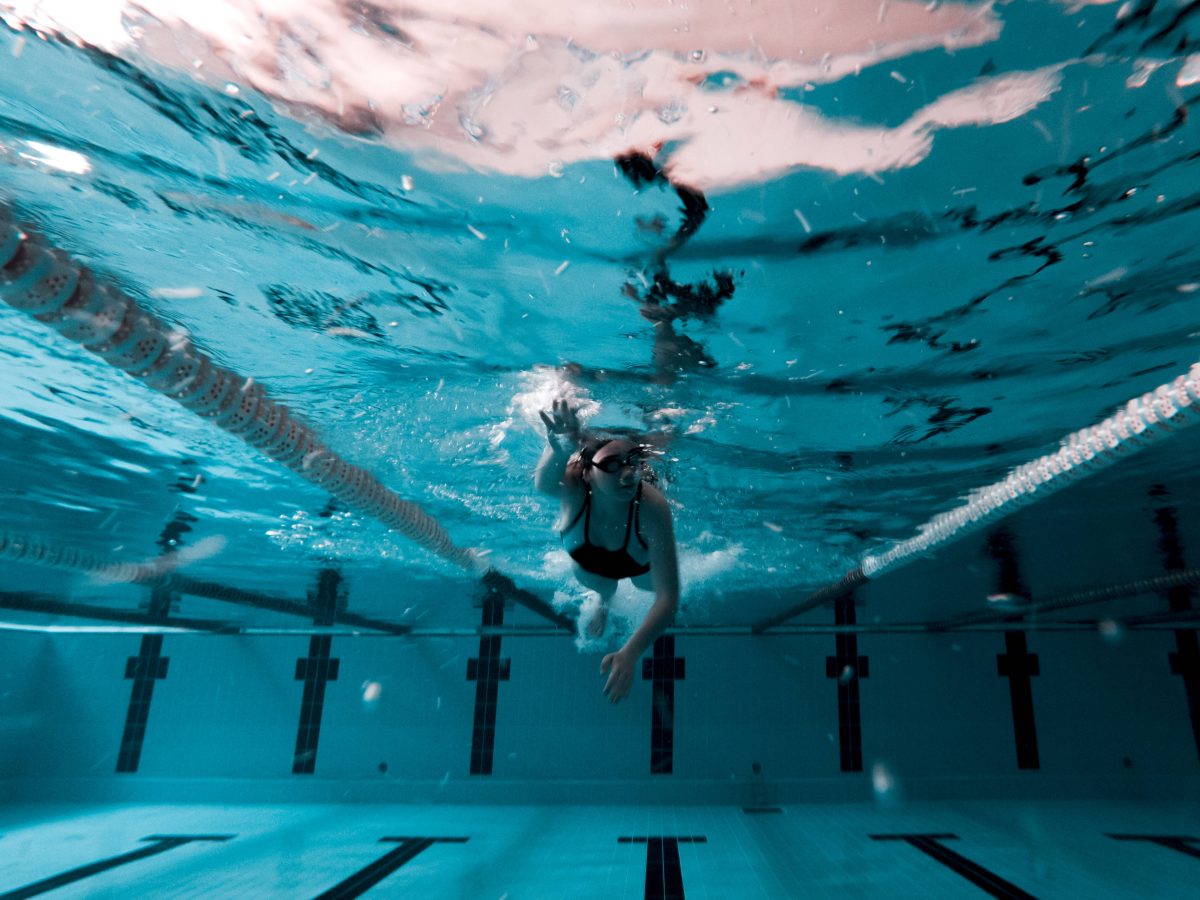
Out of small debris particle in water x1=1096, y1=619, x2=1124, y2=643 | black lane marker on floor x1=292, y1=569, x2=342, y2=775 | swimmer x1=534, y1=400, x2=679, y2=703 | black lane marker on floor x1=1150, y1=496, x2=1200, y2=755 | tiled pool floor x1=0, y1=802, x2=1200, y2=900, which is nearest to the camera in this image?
swimmer x1=534, y1=400, x2=679, y2=703

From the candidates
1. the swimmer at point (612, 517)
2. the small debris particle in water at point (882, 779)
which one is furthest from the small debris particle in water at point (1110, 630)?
the swimmer at point (612, 517)

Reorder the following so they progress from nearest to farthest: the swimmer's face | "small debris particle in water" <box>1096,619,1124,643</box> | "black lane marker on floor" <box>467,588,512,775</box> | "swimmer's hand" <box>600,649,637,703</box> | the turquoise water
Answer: the turquoise water, "swimmer's hand" <box>600,649,637,703</box>, the swimmer's face, "small debris particle in water" <box>1096,619,1124,643</box>, "black lane marker on floor" <box>467,588,512,775</box>

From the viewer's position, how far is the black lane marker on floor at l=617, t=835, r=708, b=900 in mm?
8531

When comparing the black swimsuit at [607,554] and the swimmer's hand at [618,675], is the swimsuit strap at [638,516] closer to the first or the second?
the black swimsuit at [607,554]

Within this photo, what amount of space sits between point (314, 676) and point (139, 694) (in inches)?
177

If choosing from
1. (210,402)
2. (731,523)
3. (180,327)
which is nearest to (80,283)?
(210,402)

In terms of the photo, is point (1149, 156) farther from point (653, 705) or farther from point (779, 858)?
point (653, 705)

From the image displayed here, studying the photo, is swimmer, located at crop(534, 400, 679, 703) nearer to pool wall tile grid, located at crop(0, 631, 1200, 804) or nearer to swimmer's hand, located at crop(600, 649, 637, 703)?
swimmer's hand, located at crop(600, 649, 637, 703)

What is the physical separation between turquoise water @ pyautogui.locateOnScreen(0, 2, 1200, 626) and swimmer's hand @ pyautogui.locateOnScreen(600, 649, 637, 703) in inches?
90.8

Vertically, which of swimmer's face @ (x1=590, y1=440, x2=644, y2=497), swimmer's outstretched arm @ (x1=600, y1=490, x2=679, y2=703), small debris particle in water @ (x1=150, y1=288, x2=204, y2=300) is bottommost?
swimmer's outstretched arm @ (x1=600, y1=490, x2=679, y2=703)

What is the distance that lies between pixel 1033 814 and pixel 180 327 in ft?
53.7

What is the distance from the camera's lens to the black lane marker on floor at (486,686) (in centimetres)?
1639

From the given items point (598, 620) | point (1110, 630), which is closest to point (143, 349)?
point (598, 620)

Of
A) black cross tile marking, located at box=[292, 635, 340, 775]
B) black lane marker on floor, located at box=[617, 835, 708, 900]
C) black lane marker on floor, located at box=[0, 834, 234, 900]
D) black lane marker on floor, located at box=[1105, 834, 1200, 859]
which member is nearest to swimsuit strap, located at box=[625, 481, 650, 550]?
black lane marker on floor, located at box=[617, 835, 708, 900]
